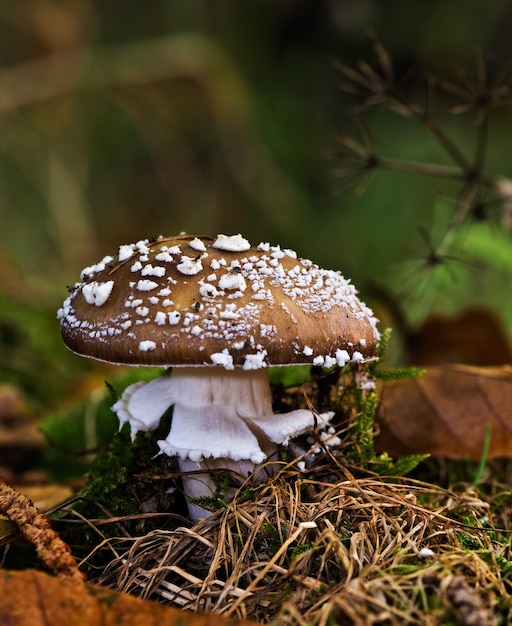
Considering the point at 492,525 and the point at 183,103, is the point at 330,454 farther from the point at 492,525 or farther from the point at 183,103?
the point at 183,103

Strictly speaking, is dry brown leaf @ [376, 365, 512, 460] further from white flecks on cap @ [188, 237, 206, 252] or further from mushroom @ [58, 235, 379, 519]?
white flecks on cap @ [188, 237, 206, 252]

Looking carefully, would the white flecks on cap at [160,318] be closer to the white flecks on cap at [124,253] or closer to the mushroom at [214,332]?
the mushroom at [214,332]

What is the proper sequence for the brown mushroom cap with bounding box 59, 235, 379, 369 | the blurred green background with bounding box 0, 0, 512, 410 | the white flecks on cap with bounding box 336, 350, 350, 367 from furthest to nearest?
the blurred green background with bounding box 0, 0, 512, 410
the white flecks on cap with bounding box 336, 350, 350, 367
the brown mushroom cap with bounding box 59, 235, 379, 369

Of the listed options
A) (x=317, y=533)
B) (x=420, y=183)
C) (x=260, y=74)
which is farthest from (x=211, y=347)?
(x=260, y=74)

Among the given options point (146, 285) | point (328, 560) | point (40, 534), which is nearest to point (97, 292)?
point (146, 285)

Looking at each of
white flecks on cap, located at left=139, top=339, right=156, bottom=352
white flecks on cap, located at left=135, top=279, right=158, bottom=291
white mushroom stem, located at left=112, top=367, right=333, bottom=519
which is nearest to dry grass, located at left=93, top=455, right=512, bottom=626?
white mushroom stem, located at left=112, top=367, right=333, bottom=519

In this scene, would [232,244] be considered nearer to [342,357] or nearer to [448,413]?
[342,357]

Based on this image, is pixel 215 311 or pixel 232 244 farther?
pixel 232 244
